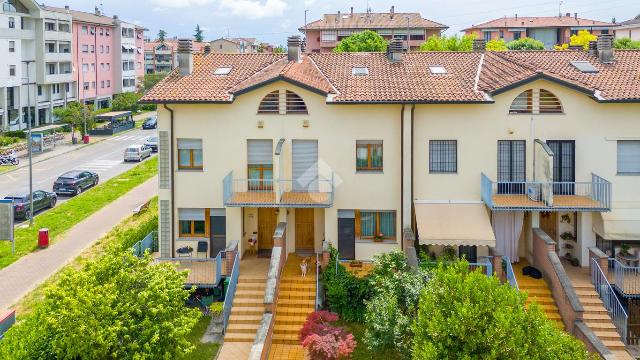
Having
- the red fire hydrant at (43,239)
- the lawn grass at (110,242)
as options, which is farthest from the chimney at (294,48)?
the red fire hydrant at (43,239)

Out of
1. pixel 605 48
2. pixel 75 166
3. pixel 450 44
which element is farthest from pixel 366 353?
pixel 450 44

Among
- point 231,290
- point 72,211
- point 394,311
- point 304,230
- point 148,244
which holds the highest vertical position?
point 304,230

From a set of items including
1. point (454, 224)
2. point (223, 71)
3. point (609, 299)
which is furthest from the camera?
point (223, 71)

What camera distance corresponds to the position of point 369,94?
2692cm

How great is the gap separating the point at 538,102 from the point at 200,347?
17.7m

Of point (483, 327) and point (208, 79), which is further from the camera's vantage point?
point (208, 79)

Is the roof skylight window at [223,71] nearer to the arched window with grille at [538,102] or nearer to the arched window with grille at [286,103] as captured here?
the arched window with grille at [286,103]

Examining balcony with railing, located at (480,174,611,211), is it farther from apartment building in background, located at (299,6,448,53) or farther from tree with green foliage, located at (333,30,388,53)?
apartment building in background, located at (299,6,448,53)

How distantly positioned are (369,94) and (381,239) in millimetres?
6647

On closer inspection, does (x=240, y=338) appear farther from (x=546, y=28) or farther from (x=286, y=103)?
(x=546, y=28)

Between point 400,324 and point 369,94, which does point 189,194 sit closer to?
point 369,94

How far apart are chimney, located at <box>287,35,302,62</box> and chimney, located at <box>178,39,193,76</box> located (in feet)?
16.5

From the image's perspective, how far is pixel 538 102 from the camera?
26.7m

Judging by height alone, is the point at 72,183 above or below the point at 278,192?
below
